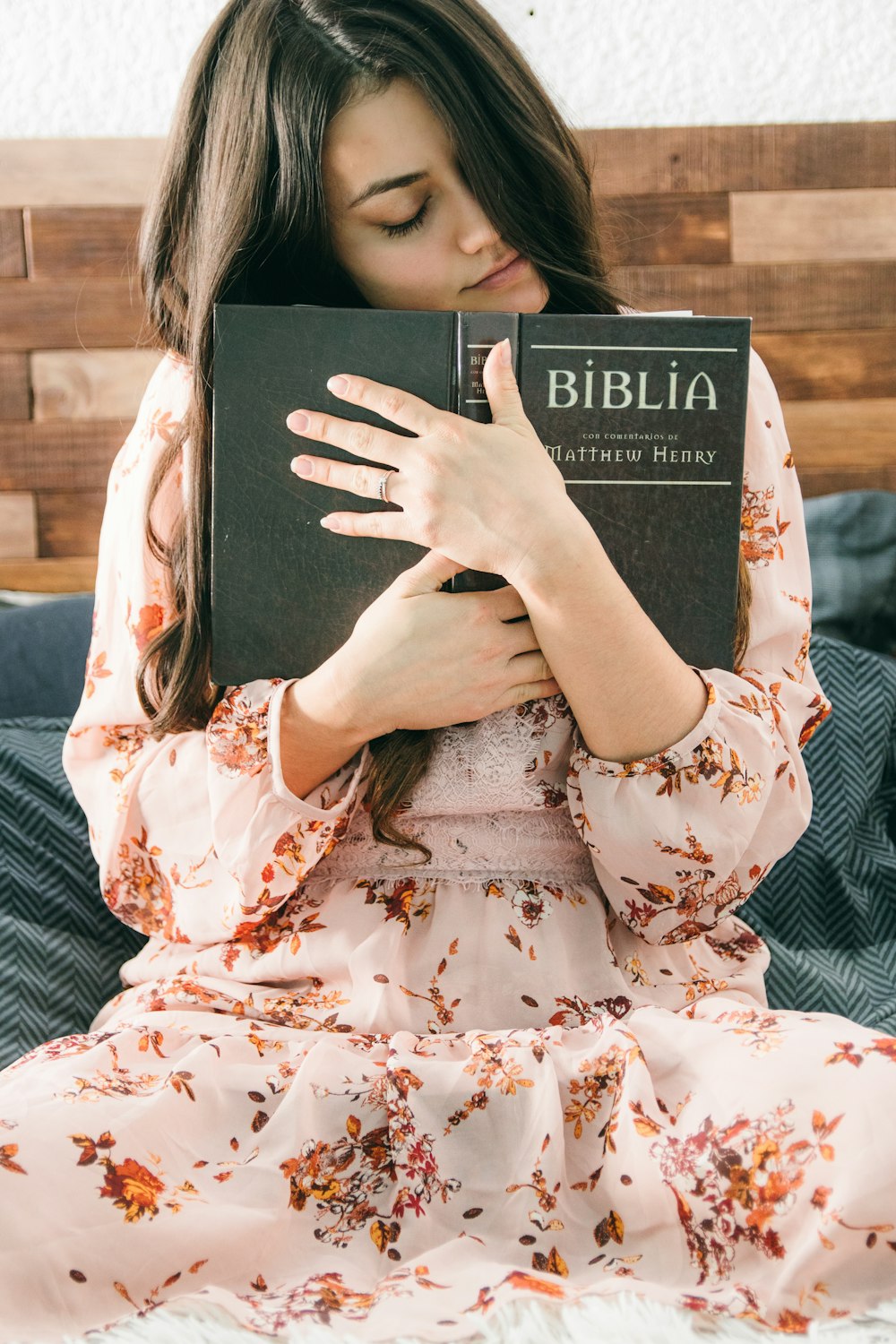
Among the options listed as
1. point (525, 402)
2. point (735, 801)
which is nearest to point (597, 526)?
point (525, 402)

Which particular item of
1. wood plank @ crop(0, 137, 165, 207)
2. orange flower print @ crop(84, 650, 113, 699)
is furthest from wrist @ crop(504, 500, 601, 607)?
wood plank @ crop(0, 137, 165, 207)

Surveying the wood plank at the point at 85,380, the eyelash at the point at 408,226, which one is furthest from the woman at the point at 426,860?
the wood plank at the point at 85,380

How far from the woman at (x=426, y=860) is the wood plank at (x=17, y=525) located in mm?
649

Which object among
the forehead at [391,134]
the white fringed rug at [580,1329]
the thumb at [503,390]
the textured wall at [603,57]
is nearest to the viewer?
the white fringed rug at [580,1329]

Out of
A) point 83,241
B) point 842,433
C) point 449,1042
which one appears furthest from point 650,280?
point 449,1042

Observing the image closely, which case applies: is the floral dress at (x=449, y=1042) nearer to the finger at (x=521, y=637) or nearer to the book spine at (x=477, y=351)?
the finger at (x=521, y=637)

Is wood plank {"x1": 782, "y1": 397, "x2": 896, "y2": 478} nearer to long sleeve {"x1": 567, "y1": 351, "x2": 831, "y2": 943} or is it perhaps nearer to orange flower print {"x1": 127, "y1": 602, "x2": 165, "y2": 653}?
long sleeve {"x1": 567, "y1": 351, "x2": 831, "y2": 943}

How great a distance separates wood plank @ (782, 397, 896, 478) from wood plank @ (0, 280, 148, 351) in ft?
2.78

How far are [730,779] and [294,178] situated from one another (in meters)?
0.50

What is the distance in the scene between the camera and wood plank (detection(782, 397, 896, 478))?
1603mm

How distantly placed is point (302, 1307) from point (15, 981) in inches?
19.4

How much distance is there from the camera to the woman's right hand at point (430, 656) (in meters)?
0.79

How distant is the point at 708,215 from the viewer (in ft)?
5.10

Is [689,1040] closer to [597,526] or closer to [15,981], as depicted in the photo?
[597,526]
